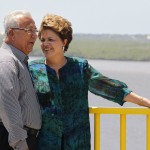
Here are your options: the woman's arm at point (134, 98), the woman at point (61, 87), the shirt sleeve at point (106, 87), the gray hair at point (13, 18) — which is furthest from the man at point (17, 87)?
the woman's arm at point (134, 98)

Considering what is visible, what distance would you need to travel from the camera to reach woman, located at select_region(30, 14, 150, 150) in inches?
151

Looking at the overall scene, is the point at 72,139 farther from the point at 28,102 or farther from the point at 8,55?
the point at 8,55

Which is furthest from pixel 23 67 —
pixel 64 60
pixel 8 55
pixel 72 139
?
pixel 72 139

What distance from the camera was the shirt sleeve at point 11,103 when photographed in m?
3.59

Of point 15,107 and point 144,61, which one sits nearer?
point 15,107

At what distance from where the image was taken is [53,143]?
3.96 m

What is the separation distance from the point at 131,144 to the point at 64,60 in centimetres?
1450

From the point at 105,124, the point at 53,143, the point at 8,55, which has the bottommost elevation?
the point at 105,124

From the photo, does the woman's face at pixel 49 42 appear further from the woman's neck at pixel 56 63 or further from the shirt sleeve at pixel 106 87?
the shirt sleeve at pixel 106 87

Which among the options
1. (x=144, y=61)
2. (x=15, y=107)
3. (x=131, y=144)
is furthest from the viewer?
(x=144, y=61)

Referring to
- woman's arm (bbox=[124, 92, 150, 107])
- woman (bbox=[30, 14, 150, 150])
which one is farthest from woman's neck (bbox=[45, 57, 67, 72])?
woman's arm (bbox=[124, 92, 150, 107])

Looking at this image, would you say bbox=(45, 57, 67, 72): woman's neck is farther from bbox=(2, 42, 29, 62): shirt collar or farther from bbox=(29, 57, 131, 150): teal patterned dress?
bbox=(2, 42, 29, 62): shirt collar

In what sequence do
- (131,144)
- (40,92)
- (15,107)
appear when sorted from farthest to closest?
(131,144), (40,92), (15,107)

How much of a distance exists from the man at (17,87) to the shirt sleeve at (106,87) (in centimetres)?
48
